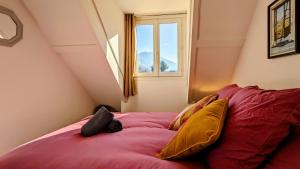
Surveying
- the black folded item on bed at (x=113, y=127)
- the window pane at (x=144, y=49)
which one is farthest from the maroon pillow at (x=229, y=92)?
the window pane at (x=144, y=49)

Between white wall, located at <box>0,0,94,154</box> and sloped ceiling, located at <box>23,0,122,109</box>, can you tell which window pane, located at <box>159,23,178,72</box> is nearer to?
sloped ceiling, located at <box>23,0,122,109</box>

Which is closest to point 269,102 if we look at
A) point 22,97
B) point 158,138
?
point 158,138

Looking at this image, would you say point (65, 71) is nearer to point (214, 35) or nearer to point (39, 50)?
point (39, 50)

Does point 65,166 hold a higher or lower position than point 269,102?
lower

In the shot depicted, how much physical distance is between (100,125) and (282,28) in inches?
58.0

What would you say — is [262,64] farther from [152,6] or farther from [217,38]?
[152,6]

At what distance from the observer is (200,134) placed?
1.09m

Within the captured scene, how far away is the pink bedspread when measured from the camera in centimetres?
113

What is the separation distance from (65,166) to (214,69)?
87.8 inches

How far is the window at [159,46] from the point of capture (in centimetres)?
Result: 374

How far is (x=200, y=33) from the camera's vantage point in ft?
8.14

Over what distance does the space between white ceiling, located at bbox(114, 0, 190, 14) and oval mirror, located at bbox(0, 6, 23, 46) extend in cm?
132

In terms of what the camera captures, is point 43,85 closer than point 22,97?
No

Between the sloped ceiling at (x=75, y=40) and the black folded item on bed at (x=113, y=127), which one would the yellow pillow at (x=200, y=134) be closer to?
the black folded item on bed at (x=113, y=127)
